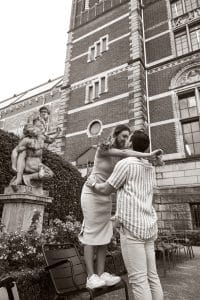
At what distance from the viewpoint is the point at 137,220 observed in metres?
2.00

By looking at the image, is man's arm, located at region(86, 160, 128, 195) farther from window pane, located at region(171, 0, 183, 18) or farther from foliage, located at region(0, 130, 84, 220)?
window pane, located at region(171, 0, 183, 18)

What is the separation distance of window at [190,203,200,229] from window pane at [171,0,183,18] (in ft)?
44.1

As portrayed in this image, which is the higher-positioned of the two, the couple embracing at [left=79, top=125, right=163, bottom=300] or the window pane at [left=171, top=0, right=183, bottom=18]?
the window pane at [left=171, top=0, right=183, bottom=18]

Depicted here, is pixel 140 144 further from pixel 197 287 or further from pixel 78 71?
pixel 78 71

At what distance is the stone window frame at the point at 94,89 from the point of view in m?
16.2

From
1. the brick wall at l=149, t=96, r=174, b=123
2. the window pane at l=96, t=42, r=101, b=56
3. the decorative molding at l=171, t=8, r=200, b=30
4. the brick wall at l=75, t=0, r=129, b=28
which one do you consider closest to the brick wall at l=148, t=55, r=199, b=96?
the brick wall at l=149, t=96, r=174, b=123

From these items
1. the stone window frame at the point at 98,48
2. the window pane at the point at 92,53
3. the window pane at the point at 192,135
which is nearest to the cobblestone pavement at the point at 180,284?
the window pane at the point at 192,135

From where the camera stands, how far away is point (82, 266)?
312cm

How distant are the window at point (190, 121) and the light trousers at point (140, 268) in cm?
1122

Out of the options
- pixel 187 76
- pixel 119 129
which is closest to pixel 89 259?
pixel 119 129

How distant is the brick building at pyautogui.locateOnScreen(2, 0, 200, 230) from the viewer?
468 inches

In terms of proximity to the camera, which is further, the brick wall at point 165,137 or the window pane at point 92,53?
the window pane at point 92,53

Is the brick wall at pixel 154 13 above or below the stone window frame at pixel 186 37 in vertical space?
above

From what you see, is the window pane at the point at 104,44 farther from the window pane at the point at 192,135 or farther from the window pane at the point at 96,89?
the window pane at the point at 192,135
